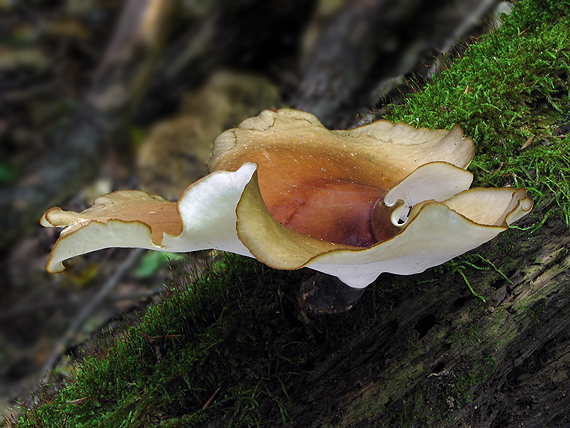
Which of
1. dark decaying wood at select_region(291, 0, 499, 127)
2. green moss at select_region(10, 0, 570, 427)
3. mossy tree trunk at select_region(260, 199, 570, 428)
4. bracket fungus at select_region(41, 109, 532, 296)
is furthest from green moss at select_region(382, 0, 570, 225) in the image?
dark decaying wood at select_region(291, 0, 499, 127)

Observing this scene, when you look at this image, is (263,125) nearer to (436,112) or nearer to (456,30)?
(436,112)

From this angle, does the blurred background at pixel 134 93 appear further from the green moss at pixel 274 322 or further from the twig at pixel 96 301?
the green moss at pixel 274 322

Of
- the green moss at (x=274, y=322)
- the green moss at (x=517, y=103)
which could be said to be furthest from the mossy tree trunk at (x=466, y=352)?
the green moss at (x=517, y=103)

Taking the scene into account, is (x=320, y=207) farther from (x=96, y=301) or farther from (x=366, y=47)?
(x=366, y=47)

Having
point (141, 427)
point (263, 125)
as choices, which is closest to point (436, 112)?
point (263, 125)

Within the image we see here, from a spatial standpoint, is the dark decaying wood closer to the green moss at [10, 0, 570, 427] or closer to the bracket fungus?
the green moss at [10, 0, 570, 427]

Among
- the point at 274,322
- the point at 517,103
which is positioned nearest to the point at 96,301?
the point at 274,322

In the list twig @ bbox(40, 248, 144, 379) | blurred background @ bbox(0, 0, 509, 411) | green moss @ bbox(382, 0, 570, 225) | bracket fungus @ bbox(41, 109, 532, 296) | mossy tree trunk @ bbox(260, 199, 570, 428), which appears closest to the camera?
bracket fungus @ bbox(41, 109, 532, 296)
